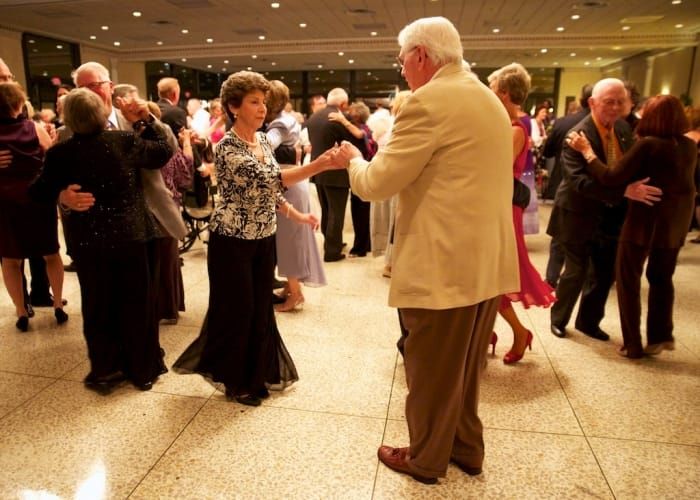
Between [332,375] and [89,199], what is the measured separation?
1.54m

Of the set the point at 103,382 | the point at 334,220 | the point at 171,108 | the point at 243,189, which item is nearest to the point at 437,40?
the point at 243,189

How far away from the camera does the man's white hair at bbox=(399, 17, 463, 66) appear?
62.9 inches

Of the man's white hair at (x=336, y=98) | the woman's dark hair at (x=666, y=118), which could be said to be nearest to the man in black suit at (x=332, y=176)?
the man's white hair at (x=336, y=98)

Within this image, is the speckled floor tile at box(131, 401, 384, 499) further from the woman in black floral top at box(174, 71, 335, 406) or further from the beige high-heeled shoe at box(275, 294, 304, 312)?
the beige high-heeled shoe at box(275, 294, 304, 312)

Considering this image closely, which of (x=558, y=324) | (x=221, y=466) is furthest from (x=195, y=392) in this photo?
(x=558, y=324)

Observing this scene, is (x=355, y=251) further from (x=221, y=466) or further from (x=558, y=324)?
(x=221, y=466)

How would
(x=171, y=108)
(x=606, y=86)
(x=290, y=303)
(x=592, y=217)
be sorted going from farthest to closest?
(x=171, y=108) < (x=290, y=303) < (x=592, y=217) < (x=606, y=86)

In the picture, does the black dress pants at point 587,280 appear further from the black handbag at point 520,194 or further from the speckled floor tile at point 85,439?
the speckled floor tile at point 85,439

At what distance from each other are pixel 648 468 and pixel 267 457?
157 centimetres

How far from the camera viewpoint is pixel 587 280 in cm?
334

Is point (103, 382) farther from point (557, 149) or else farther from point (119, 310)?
point (557, 149)

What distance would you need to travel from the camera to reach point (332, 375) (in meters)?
2.80

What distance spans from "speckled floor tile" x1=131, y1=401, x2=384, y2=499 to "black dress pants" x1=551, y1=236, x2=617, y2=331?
5.45ft

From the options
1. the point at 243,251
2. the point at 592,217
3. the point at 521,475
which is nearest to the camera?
the point at 521,475
